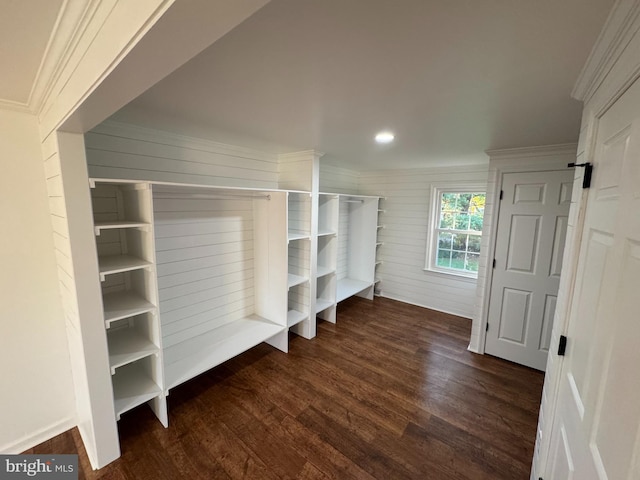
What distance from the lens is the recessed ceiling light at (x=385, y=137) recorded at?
224 cm

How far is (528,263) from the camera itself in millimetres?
2738

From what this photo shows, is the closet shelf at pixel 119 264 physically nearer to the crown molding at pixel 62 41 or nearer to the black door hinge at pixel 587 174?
the crown molding at pixel 62 41

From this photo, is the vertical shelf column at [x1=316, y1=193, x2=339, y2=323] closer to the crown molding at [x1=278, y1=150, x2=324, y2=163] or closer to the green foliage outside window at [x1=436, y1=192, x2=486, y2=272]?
the crown molding at [x1=278, y1=150, x2=324, y2=163]

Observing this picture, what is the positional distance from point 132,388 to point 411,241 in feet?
13.0

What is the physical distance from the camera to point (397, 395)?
93.3 inches

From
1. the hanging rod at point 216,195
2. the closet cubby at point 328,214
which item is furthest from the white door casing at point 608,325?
the closet cubby at point 328,214

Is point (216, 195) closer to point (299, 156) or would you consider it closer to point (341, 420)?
point (299, 156)

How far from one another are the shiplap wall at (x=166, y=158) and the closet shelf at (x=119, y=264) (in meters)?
0.63

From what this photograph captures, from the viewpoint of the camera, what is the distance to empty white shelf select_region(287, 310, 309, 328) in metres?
3.05

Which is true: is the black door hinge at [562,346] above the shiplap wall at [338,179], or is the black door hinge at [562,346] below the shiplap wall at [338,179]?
below

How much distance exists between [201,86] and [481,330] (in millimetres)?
3532

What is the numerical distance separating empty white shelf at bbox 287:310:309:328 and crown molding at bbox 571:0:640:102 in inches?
115

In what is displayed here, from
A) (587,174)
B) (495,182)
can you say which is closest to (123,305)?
(587,174)

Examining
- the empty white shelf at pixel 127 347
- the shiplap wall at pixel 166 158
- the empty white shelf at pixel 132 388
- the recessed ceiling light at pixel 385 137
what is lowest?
the empty white shelf at pixel 132 388
